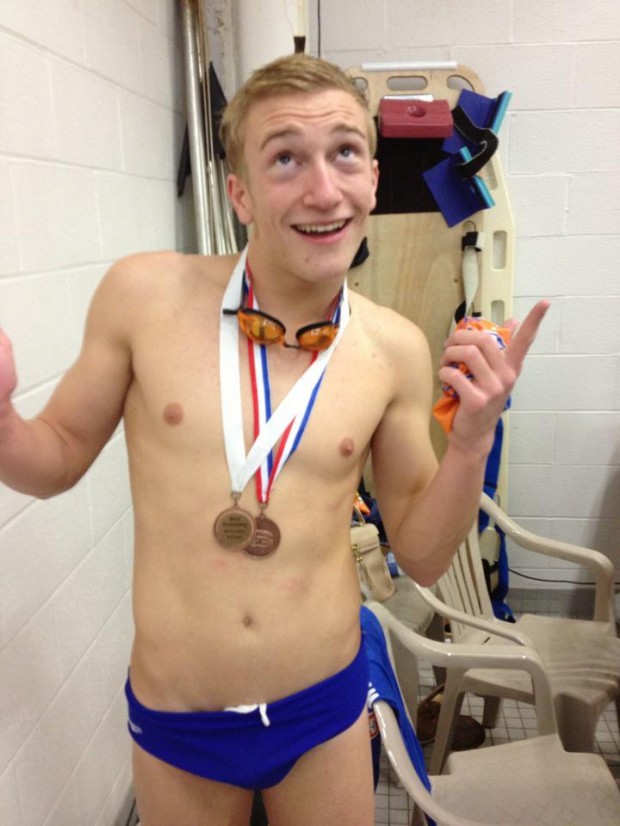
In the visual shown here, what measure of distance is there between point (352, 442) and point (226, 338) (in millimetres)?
249

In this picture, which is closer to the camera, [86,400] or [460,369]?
[460,369]

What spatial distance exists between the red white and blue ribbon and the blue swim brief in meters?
0.32

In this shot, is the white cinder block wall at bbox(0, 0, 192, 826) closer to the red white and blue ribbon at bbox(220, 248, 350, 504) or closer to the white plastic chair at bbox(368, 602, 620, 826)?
the red white and blue ribbon at bbox(220, 248, 350, 504)

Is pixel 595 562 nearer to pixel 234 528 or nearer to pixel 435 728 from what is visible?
pixel 435 728

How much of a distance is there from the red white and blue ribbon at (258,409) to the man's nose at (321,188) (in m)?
0.18

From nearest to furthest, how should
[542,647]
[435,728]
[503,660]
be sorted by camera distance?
[503,660] < [542,647] < [435,728]

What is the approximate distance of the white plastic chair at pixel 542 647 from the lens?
1.92 meters

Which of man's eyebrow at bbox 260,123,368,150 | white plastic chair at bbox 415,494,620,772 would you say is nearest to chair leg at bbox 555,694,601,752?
white plastic chair at bbox 415,494,620,772

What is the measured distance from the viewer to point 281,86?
3.34 feet

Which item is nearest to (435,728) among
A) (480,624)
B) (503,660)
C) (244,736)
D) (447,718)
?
(447,718)

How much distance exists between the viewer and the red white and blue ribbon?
104cm

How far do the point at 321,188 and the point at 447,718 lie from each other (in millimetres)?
1552

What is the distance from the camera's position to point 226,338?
1067mm

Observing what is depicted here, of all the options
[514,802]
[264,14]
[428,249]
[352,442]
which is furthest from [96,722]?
[264,14]
